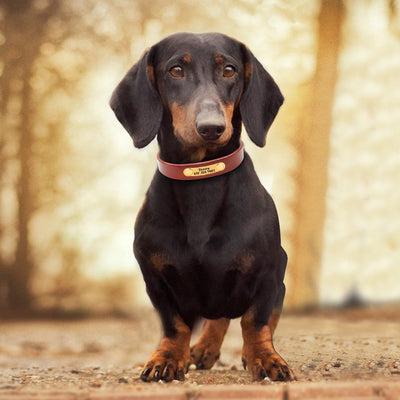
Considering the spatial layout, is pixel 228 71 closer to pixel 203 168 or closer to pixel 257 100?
pixel 257 100

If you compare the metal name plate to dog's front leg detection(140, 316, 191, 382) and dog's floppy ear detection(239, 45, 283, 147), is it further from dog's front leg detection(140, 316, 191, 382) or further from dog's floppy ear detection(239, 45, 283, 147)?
dog's front leg detection(140, 316, 191, 382)

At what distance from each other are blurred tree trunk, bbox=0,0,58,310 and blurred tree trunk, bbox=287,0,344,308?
10.9ft

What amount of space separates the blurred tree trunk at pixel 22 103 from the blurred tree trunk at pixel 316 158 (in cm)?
332

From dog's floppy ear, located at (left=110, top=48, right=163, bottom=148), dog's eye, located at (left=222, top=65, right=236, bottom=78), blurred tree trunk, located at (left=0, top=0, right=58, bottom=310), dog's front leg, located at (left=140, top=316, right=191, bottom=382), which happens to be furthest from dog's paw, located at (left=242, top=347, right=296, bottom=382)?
blurred tree trunk, located at (left=0, top=0, right=58, bottom=310)

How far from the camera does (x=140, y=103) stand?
2604mm

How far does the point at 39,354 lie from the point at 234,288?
8.35ft

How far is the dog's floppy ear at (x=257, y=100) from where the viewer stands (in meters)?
2.58

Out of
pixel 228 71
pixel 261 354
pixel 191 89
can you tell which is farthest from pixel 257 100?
pixel 261 354

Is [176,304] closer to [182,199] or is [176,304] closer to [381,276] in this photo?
[182,199]

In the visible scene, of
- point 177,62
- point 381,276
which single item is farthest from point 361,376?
point 381,276

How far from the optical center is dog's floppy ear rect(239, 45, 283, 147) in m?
2.58

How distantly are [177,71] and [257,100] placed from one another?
0.38 m

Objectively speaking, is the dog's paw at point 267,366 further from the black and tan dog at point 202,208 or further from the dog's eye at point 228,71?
the dog's eye at point 228,71

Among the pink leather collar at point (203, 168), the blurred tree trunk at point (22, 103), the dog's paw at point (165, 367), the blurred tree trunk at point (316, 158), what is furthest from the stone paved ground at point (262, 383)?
the blurred tree trunk at point (22, 103)
